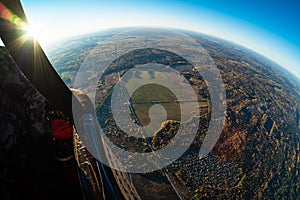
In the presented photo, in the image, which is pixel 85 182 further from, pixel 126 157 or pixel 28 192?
pixel 126 157

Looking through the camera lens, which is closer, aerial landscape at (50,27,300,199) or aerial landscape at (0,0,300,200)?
aerial landscape at (0,0,300,200)

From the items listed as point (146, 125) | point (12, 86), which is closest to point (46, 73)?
point (12, 86)

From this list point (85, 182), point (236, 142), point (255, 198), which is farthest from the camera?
point (236, 142)

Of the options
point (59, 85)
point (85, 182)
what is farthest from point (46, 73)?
point (85, 182)

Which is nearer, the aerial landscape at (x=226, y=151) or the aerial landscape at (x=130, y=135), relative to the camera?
the aerial landscape at (x=130, y=135)

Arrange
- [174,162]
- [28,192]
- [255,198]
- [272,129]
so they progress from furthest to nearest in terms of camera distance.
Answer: [272,129]
[174,162]
[255,198]
[28,192]

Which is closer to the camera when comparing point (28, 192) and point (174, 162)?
point (28, 192)

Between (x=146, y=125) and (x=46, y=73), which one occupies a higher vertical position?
(x=46, y=73)

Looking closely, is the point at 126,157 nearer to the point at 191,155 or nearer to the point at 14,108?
the point at 191,155

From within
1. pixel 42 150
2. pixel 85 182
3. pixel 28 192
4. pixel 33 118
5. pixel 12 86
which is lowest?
pixel 85 182
